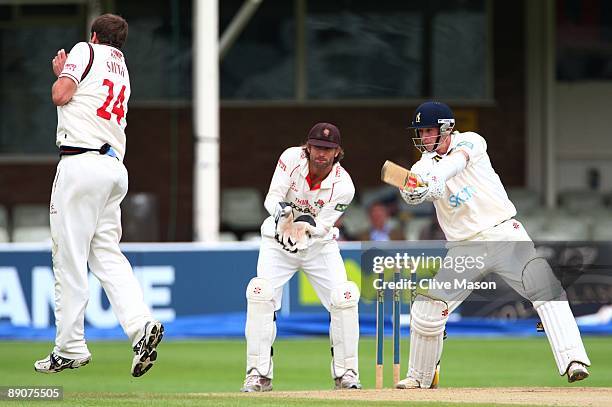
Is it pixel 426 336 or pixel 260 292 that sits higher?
pixel 260 292

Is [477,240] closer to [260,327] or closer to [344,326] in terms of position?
[344,326]

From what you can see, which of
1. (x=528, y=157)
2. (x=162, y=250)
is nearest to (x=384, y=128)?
(x=528, y=157)

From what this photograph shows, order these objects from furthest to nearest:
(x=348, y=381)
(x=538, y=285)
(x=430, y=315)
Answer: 1. (x=348, y=381)
2. (x=430, y=315)
3. (x=538, y=285)

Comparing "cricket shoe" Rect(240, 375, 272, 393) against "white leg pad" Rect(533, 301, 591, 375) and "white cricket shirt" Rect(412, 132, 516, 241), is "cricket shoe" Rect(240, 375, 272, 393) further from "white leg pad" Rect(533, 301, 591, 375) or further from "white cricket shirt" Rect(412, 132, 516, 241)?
"white leg pad" Rect(533, 301, 591, 375)

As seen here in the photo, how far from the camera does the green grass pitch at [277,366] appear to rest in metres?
10.0

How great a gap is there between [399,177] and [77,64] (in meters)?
1.91

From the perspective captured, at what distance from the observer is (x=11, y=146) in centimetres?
1891

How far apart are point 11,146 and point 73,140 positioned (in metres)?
11.7

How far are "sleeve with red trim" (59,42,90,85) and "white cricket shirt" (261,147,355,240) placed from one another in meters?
1.56

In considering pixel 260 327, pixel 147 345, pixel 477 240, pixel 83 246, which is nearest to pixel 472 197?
pixel 477 240

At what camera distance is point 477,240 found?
27.3ft

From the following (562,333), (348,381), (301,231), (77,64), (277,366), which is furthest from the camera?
(277,366)

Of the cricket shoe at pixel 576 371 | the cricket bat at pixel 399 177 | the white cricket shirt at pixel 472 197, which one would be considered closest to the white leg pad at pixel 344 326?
the white cricket shirt at pixel 472 197

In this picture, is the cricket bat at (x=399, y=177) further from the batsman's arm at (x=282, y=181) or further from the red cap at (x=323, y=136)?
the batsman's arm at (x=282, y=181)
